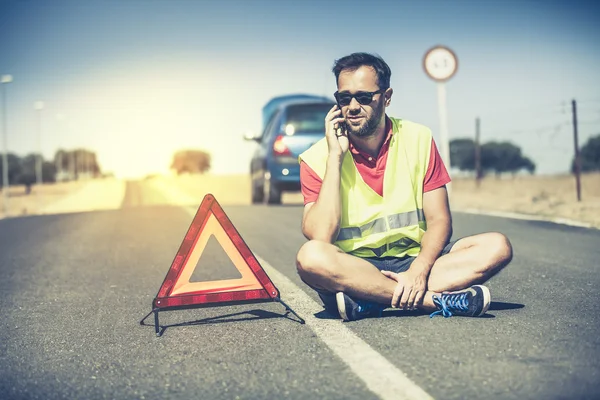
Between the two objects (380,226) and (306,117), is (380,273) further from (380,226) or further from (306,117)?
(306,117)

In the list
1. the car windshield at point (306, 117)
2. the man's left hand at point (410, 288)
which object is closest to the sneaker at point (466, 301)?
the man's left hand at point (410, 288)

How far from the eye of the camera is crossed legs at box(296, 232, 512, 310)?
4.84 meters

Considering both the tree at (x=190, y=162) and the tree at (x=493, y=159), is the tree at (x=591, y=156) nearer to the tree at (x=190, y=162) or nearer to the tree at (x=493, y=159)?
the tree at (x=493, y=159)

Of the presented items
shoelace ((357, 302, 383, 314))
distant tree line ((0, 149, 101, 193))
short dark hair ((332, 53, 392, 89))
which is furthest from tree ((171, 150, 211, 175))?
shoelace ((357, 302, 383, 314))

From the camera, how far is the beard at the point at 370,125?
16.5ft

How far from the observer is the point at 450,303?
15.9ft

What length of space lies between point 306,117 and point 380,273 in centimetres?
1139

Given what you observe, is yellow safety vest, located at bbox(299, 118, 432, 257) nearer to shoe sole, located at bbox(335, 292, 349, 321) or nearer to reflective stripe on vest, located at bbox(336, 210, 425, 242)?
reflective stripe on vest, located at bbox(336, 210, 425, 242)

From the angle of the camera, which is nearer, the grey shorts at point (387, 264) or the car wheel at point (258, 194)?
the grey shorts at point (387, 264)

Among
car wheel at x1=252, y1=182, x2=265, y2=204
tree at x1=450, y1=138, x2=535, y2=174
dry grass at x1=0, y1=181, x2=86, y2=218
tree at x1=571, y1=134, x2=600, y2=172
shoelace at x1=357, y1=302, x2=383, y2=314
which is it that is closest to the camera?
shoelace at x1=357, y1=302, x2=383, y2=314

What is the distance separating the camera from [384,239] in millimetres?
5121

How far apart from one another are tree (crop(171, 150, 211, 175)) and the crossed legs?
156 meters

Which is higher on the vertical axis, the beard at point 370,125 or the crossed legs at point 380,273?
the beard at point 370,125

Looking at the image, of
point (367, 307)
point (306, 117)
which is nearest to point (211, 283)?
point (367, 307)
